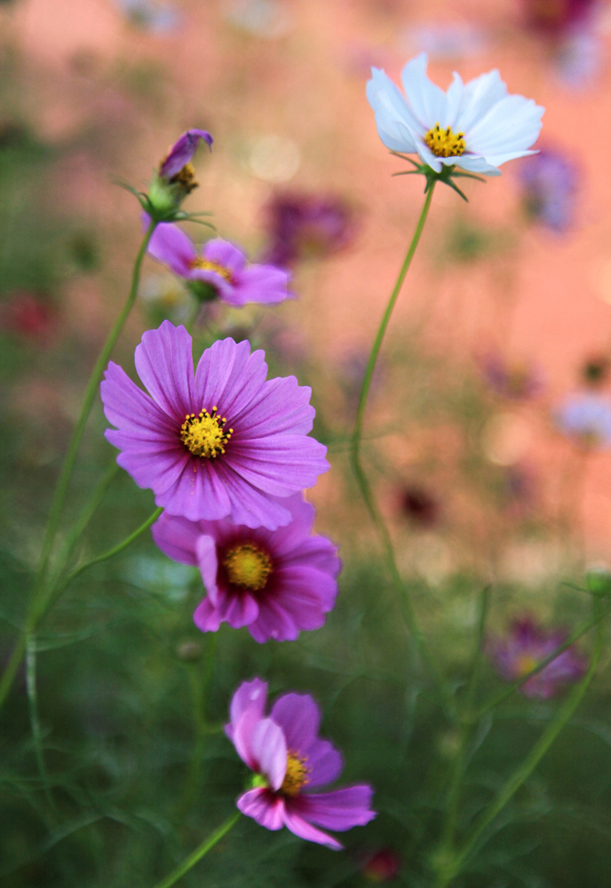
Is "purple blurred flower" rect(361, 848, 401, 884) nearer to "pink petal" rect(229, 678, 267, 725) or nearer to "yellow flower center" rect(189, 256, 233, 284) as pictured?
"pink petal" rect(229, 678, 267, 725)

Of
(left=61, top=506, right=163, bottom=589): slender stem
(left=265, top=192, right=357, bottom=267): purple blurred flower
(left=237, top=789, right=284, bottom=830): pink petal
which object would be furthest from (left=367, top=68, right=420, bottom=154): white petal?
(left=265, top=192, right=357, bottom=267): purple blurred flower

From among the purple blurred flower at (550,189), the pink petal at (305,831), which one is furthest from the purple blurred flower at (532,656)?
the purple blurred flower at (550,189)

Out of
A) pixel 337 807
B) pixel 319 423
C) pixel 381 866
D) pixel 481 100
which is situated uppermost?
pixel 481 100

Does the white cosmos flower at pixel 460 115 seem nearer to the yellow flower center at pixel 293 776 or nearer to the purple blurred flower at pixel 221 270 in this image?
the purple blurred flower at pixel 221 270

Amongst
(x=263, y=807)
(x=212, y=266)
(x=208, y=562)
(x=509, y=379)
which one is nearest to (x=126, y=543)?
(x=208, y=562)

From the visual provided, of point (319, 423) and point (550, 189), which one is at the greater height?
point (550, 189)

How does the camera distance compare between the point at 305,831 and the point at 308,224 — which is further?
the point at 308,224

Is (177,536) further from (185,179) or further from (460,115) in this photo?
(460,115)

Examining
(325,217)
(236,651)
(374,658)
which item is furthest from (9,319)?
(374,658)
